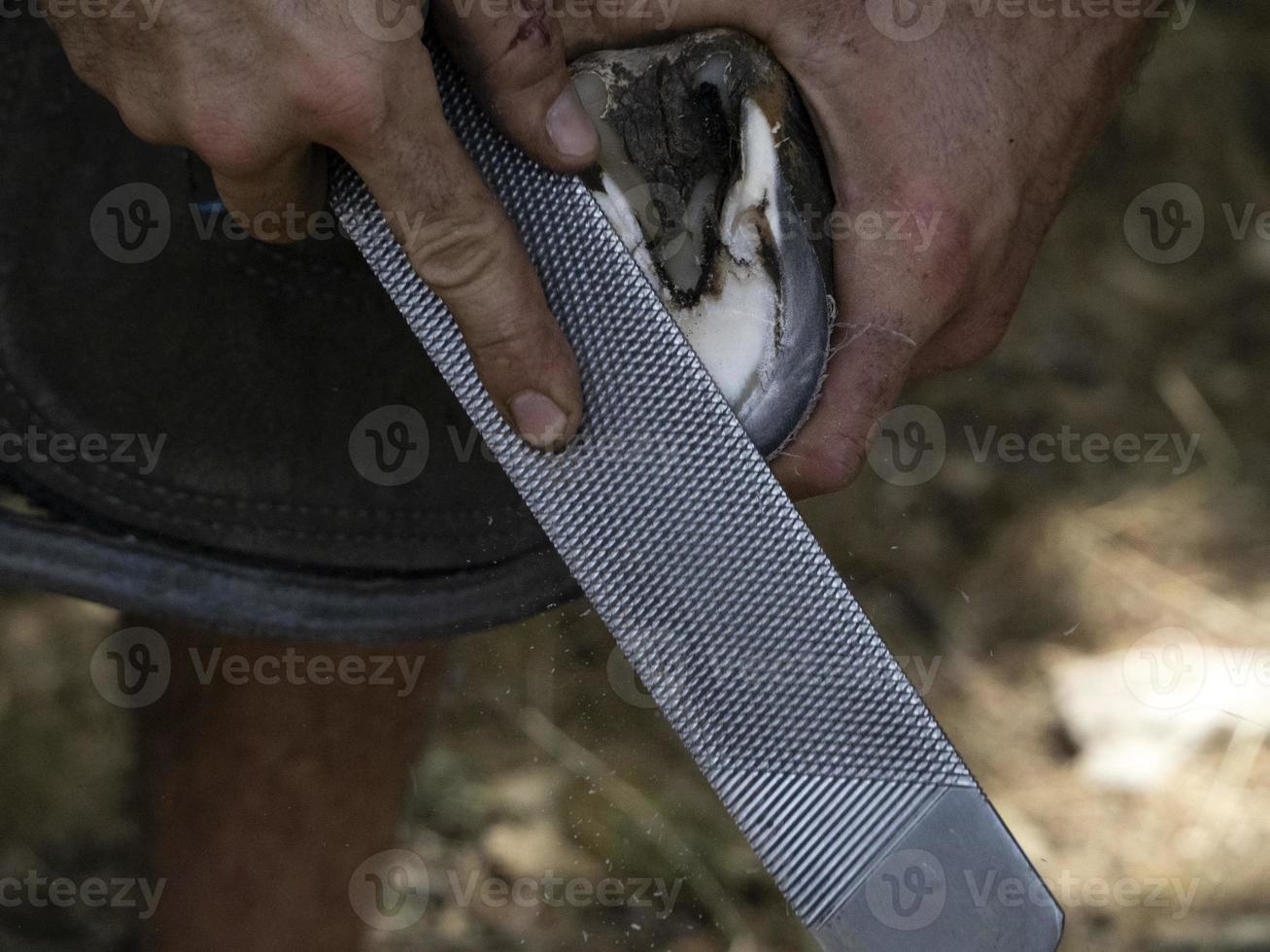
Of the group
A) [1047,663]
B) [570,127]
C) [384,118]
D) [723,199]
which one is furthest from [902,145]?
[1047,663]

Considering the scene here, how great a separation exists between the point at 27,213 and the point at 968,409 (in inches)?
48.3

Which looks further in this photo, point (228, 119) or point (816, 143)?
point (816, 143)

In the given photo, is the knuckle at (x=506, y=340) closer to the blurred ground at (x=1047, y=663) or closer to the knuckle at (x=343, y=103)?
the knuckle at (x=343, y=103)

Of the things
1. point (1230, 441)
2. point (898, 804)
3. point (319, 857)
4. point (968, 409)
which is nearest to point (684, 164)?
point (898, 804)

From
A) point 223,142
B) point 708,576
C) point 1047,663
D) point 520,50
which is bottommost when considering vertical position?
point 1047,663

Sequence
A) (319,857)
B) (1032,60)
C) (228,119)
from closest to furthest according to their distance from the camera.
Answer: (228,119) → (1032,60) → (319,857)

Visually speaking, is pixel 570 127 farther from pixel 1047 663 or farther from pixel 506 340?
pixel 1047 663

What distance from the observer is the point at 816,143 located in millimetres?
784

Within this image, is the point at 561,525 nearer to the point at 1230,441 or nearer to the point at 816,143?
the point at 816,143

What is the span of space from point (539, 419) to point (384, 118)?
19 cm

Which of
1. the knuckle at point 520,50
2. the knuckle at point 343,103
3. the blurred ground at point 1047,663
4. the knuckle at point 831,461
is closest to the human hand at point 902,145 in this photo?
the knuckle at point 831,461

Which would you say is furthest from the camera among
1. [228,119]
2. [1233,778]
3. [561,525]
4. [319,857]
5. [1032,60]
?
[1233,778]

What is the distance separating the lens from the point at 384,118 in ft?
1.94

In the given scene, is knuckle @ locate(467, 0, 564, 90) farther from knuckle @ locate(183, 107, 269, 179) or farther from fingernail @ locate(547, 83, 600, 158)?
knuckle @ locate(183, 107, 269, 179)
